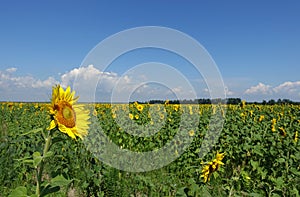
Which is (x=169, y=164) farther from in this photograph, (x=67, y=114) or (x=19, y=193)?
(x=19, y=193)

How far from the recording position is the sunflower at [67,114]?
5.54 feet

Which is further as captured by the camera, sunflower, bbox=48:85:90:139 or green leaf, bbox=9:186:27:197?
sunflower, bbox=48:85:90:139

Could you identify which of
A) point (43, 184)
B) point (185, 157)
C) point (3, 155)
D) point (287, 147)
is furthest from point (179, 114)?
point (43, 184)

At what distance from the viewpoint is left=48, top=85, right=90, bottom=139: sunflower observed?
5.54 ft

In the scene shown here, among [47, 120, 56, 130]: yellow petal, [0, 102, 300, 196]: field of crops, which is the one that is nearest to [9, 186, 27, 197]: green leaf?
[0, 102, 300, 196]: field of crops

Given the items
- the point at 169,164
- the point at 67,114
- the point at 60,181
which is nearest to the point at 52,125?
the point at 67,114

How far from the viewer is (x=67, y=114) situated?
69.4 inches

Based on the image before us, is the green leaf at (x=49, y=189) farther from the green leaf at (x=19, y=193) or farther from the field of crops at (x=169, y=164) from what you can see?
the green leaf at (x=19, y=193)

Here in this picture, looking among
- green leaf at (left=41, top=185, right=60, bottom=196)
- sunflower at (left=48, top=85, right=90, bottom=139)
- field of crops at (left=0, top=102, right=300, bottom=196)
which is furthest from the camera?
field of crops at (left=0, top=102, right=300, bottom=196)

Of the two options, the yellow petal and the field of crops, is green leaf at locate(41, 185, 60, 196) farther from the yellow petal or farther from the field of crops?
the yellow petal

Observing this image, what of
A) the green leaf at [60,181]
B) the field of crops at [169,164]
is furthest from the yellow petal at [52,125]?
the green leaf at [60,181]

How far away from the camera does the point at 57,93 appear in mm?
1779

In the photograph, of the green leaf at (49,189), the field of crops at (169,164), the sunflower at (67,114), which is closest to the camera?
the green leaf at (49,189)

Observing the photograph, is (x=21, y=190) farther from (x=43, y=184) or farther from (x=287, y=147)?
(x=287, y=147)
